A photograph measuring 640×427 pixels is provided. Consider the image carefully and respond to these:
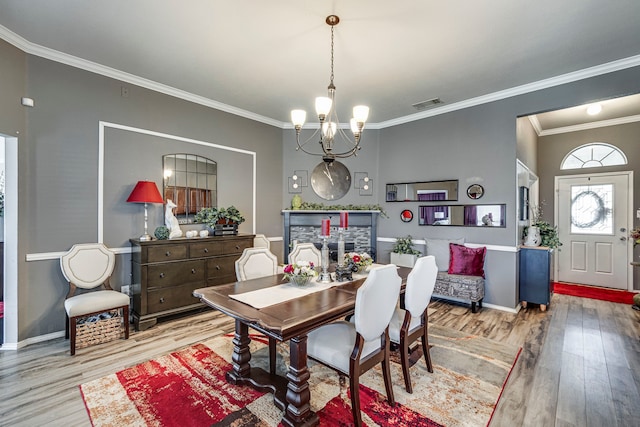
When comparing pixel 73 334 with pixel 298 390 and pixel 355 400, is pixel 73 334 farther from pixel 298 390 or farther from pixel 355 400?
pixel 355 400

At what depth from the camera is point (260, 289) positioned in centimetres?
227

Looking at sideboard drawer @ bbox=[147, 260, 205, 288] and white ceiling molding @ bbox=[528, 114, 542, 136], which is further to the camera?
white ceiling molding @ bbox=[528, 114, 542, 136]

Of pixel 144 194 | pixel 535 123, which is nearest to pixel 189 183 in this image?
pixel 144 194

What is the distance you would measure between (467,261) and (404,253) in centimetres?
93

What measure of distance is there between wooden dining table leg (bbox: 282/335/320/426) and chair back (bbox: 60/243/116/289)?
2527 millimetres

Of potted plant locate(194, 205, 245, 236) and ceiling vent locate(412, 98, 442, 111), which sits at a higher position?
ceiling vent locate(412, 98, 442, 111)

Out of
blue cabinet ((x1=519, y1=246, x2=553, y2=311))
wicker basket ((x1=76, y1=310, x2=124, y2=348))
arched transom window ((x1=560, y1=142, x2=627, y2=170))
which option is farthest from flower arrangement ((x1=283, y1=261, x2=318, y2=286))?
arched transom window ((x1=560, y1=142, x2=627, y2=170))

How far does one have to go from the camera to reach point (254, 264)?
9.29 ft

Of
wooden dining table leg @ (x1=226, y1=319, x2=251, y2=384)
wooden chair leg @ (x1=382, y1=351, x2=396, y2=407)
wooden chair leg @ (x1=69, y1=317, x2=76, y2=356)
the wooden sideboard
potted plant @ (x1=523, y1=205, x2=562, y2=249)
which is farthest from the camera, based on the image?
potted plant @ (x1=523, y1=205, x2=562, y2=249)

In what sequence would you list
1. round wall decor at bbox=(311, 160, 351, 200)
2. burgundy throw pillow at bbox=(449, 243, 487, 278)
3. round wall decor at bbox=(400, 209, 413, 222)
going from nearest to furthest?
burgundy throw pillow at bbox=(449, 243, 487, 278) → round wall decor at bbox=(400, 209, 413, 222) → round wall decor at bbox=(311, 160, 351, 200)

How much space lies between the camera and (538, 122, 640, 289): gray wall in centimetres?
478

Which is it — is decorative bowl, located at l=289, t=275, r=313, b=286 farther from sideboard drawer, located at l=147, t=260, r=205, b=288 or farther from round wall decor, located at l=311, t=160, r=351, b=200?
round wall decor, located at l=311, t=160, r=351, b=200

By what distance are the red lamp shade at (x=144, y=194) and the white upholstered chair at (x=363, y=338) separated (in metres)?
2.46

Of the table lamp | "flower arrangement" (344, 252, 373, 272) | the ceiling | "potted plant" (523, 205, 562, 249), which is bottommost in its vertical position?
"flower arrangement" (344, 252, 373, 272)
